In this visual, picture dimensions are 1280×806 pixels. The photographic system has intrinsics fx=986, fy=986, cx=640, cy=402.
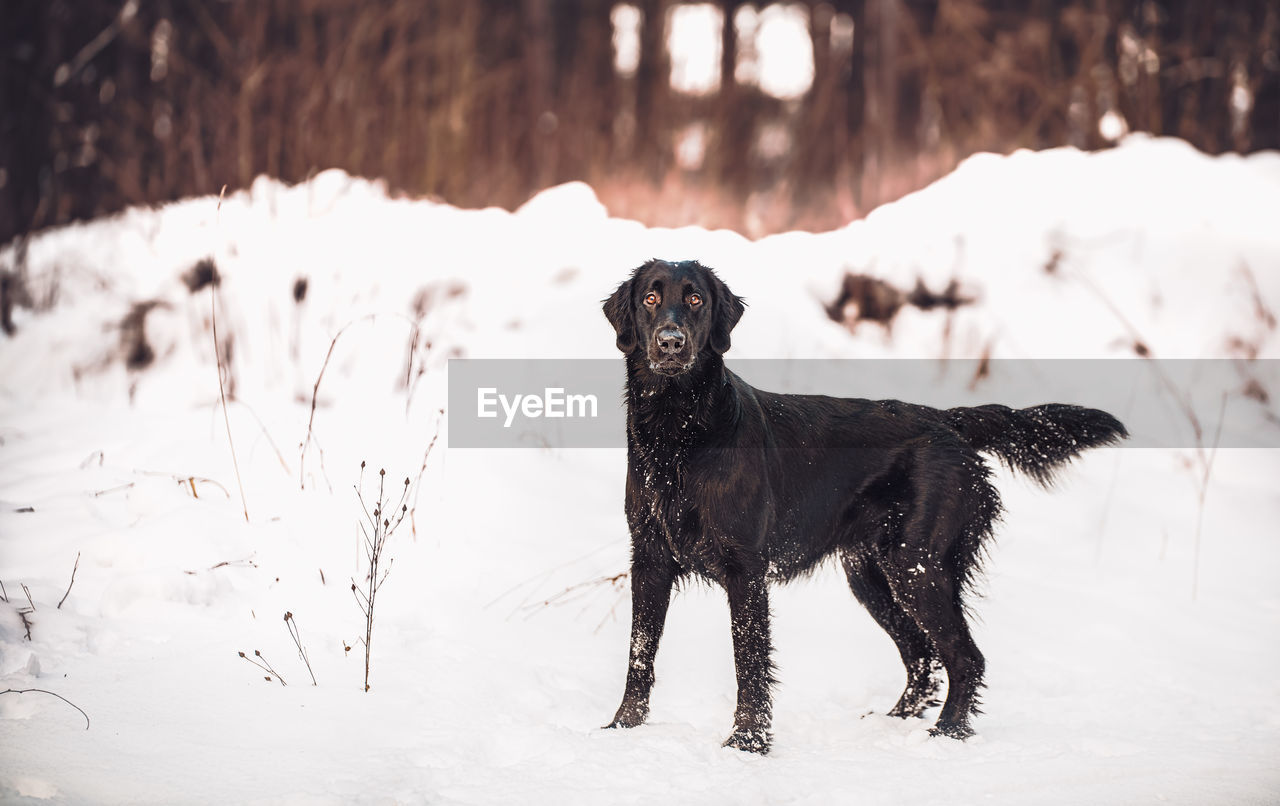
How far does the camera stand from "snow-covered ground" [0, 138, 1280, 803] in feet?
9.07

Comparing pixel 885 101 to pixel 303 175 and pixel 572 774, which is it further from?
pixel 572 774

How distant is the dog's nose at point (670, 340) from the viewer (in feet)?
9.77

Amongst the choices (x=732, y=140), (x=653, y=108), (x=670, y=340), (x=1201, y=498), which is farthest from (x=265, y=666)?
(x=653, y=108)

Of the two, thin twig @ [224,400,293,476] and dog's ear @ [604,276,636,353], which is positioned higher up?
dog's ear @ [604,276,636,353]

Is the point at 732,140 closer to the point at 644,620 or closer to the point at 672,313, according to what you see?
the point at 672,313

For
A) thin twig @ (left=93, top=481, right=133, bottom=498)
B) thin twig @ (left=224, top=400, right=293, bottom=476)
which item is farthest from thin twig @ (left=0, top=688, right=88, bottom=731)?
thin twig @ (left=224, top=400, right=293, bottom=476)

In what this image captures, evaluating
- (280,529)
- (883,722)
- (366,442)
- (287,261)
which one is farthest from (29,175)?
(883,722)

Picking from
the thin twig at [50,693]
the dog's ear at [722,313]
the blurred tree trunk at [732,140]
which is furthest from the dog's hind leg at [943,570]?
the blurred tree trunk at [732,140]

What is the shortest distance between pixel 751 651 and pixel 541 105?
8582 millimetres

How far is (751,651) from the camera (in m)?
3.08

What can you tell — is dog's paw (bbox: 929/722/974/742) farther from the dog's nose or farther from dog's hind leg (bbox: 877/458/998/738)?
the dog's nose

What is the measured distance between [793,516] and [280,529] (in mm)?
2013

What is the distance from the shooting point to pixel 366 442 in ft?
15.5

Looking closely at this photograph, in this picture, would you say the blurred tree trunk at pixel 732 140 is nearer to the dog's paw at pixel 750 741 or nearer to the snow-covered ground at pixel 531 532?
the snow-covered ground at pixel 531 532
